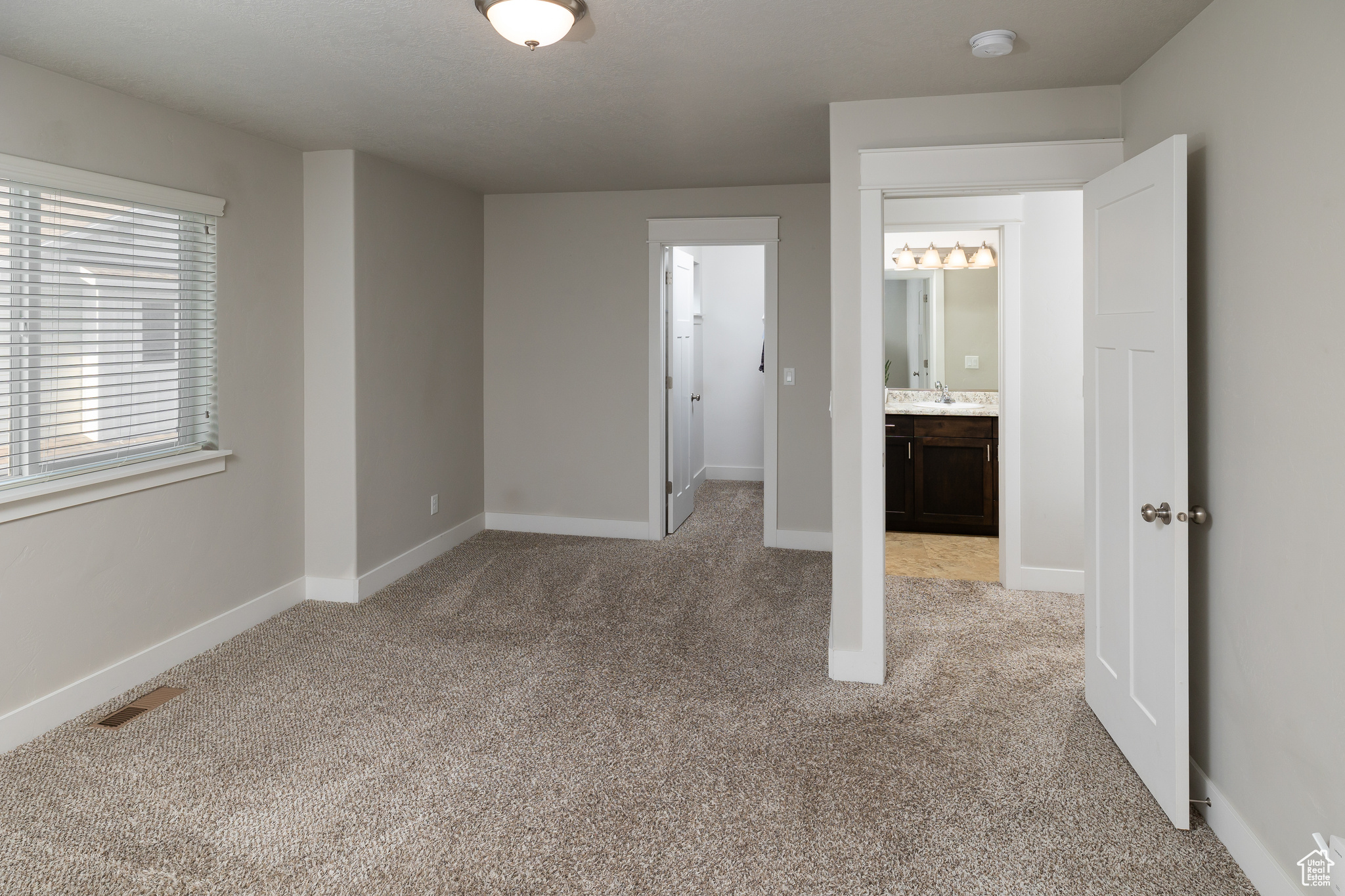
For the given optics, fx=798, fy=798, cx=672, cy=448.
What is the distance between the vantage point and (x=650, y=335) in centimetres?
543

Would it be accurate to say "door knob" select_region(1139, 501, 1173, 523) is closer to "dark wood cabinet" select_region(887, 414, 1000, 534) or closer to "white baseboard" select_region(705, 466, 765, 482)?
"dark wood cabinet" select_region(887, 414, 1000, 534)

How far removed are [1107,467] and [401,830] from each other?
2.47 meters

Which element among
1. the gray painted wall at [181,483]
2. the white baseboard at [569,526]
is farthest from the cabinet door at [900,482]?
the gray painted wall at [181,483]

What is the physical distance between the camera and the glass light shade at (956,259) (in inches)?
239

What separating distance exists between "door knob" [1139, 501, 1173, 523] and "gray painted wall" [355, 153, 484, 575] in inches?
140

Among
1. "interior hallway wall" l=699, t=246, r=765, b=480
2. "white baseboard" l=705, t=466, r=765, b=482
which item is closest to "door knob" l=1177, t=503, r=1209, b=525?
"interior hallway wall" l=699, t=246, r=765, b=480

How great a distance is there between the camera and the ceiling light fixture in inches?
86.1

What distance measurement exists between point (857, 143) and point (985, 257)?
3318 mm

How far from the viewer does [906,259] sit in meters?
6.20

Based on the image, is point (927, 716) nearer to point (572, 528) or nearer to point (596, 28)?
point (596, 28)

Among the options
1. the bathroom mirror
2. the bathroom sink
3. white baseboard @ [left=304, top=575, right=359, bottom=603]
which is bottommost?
white baseboard @ [left=304, top=575, right=359, bottom=603]

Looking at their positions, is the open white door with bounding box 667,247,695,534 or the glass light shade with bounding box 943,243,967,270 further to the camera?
the glass light shade with bounding box 943,243,967,270

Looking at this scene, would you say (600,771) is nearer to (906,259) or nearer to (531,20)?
(531,20)

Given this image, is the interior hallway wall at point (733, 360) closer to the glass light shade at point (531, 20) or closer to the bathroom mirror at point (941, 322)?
the bathroom mirror at point (941, 322)
